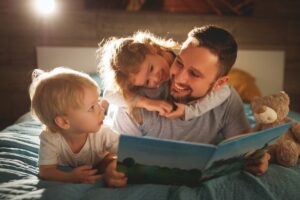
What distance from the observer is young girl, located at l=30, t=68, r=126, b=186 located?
3.31 ft

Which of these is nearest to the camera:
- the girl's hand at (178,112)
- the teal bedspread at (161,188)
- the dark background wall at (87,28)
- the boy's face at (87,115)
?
the teal bedspread at (161,188)

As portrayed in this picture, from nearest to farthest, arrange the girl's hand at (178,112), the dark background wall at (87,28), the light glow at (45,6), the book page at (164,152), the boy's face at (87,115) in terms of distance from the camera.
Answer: the book page at (164,152)
the boy's face at (87,115)
the girl's hand at (178,112)
the light glow at (45,6)
the dark background wall at (87,28)

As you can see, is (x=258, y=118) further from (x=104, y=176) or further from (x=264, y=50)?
(x=264, y=50)

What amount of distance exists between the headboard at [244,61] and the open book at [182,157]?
1.82 m

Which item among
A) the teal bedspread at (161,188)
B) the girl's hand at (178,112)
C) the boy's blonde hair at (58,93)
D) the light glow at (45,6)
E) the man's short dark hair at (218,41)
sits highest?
the light glow at (45,6)

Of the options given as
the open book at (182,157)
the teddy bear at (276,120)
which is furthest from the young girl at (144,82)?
the open book at (182,157)

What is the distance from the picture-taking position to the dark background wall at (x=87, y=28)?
8.57 ft

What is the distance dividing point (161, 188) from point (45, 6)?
1.86 meters

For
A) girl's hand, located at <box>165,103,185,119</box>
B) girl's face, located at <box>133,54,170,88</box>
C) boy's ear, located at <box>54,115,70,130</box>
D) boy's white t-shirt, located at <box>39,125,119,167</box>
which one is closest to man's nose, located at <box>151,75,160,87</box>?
girl's face, located at <box>133,54,170,88</box>

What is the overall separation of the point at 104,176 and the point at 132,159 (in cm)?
17

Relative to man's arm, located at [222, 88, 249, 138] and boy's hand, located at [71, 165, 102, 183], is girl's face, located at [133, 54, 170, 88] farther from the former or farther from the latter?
boy's hand, located at [71, 165, 102, 183]

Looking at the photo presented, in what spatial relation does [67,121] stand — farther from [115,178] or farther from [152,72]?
[152,72]

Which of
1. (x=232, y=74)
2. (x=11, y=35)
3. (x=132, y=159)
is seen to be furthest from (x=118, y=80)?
(x=11, y=35)

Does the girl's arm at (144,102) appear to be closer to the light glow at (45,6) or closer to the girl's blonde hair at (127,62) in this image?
the girl's blonde hair at (127,62)
